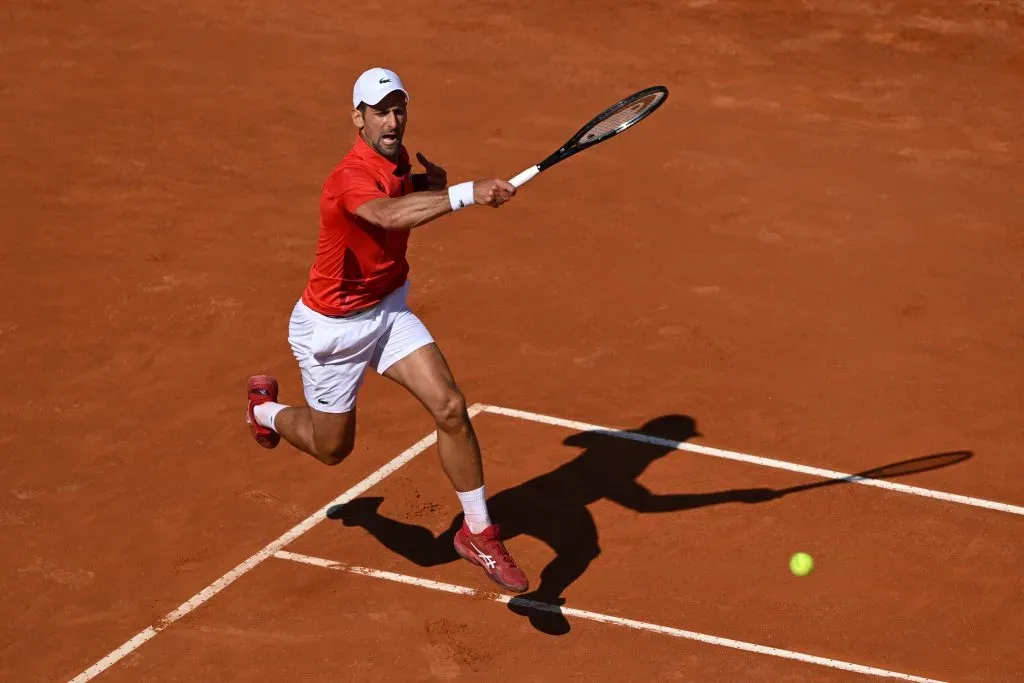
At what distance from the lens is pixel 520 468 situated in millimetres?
10109

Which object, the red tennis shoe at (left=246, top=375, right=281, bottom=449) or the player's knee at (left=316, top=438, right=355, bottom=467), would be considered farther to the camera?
the red tennis shoe at (left=246, top=375, right=281, bottom=449)

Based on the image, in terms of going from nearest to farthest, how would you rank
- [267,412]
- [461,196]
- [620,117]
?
1. [461,196]
2. [620,117]
3. [267,412]

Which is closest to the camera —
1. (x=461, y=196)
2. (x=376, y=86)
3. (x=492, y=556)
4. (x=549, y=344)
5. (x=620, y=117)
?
(x=461, y=196)

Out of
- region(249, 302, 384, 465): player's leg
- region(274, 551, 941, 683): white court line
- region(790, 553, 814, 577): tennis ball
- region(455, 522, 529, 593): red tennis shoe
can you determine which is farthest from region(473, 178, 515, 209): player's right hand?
region(790, 553, 814, 577): tennis ball

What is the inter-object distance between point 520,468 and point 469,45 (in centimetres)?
908

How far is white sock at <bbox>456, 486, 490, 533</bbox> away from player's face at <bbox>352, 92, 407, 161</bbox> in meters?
1.90

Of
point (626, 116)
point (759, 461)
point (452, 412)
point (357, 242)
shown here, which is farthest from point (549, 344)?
point (357, 242)

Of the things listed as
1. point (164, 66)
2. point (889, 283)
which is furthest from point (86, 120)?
point (889, 283)

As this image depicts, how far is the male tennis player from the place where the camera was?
826 cm

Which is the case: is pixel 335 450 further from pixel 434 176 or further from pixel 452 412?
pixel 434 176

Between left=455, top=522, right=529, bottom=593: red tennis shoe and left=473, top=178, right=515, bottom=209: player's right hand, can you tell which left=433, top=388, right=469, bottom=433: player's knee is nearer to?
left=455, top=522, right=529, bottom=593: red tennis shoe

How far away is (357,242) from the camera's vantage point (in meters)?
8.37

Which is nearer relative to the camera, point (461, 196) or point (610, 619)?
point (461, 196)

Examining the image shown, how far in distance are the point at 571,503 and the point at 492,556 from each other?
4.31 ft
